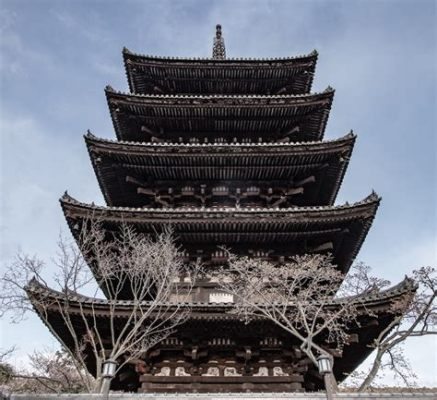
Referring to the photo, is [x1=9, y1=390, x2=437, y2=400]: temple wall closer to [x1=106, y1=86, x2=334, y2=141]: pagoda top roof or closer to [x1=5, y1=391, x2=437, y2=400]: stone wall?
[x1=5, y1=391, x2=437, y2=400]: stone wall

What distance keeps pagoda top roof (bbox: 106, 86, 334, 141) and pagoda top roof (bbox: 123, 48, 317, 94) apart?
2.36 m

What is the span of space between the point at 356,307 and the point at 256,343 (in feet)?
10.1

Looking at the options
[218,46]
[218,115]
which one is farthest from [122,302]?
[218,46]

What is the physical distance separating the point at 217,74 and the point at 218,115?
10.4ft

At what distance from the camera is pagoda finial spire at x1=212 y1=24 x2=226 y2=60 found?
27.1 meters

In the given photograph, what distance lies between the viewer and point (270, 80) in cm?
2217

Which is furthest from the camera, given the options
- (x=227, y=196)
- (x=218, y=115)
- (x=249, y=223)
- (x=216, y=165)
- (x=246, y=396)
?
(x=218, y=115)

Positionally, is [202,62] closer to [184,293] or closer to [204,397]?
[184,293]

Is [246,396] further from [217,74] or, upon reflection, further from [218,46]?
[218,46]

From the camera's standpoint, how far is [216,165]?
57.9 ft

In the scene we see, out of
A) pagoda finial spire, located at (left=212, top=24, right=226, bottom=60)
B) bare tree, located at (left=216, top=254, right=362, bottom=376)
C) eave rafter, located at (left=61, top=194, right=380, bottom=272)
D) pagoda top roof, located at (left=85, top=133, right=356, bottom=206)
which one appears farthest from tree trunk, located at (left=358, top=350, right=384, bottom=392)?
pagoda finial spire, located at (left=212, top=24, right=226, bottom=60)

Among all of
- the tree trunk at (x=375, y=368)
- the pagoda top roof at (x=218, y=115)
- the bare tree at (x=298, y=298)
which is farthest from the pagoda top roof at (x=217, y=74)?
the tree trunk at (x=375, y=368)

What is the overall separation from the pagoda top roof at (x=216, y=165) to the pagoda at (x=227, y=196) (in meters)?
0.05

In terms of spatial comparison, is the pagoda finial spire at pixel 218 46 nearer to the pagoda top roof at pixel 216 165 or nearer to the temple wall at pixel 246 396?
the pagoda top roof at pixel 216 165
